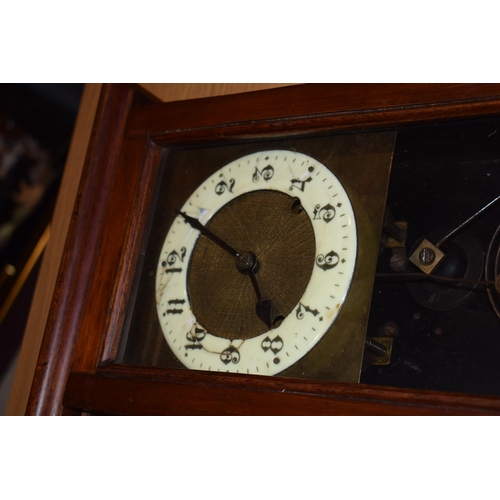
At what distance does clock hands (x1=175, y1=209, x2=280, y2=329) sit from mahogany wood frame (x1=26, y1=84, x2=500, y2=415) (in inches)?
3.3

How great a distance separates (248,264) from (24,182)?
199 cm

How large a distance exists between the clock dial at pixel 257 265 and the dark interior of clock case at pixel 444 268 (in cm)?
10

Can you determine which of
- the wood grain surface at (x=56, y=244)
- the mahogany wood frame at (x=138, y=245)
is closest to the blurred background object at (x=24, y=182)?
the wood grain surface at (x=56, y=244)

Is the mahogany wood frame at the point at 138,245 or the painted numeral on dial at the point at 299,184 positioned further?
the painted numeral on dial at the point at 299,184

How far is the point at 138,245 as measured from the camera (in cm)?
91

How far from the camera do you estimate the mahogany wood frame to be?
0.69m

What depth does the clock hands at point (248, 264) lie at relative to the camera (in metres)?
0.79

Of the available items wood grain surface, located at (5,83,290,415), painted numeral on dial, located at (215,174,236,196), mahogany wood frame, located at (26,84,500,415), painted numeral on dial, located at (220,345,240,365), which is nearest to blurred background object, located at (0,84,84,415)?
wood grain surface, located at (5,83,290,415)

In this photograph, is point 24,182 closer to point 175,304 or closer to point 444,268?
point 175,304

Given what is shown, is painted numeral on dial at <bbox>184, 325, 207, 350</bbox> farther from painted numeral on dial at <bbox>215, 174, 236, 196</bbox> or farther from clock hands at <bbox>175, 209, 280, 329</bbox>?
painted numeral on dial at <bbox>215, 174, 236, 196</bbox>

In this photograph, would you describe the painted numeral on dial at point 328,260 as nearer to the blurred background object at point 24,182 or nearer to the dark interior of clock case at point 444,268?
the dark interior of clock case at point 444,268

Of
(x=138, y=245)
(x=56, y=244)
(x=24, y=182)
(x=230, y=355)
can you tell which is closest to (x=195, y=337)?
(x=230, y=355)

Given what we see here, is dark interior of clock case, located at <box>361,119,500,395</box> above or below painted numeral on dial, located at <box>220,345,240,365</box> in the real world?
above

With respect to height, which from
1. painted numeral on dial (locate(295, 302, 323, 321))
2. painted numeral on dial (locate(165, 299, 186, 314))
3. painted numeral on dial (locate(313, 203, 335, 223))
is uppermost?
painted numeral on dial (locate(313, 203, 335, 223))
